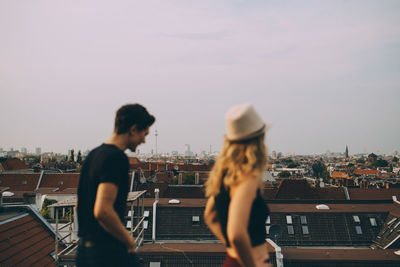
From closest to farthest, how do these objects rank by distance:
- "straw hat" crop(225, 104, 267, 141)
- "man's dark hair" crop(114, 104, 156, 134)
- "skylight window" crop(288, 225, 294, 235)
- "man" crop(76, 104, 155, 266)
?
1. "straw hat" crop(225, 104, 267, 141)
2. "man" crop(76, 104, 155, 266)
3. "man's dark hair" crop(114, 104, 156, 134)
4. "skylight window" crop(288, 225, 294, 235)

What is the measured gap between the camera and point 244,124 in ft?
7.50

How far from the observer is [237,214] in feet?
6.55

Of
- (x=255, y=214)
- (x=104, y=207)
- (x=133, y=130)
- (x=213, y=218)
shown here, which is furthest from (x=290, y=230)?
(x=104, y=207)

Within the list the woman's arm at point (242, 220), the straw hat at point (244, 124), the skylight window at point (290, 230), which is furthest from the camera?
the skylight window at point (290, 230)

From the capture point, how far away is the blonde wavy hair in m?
2.20

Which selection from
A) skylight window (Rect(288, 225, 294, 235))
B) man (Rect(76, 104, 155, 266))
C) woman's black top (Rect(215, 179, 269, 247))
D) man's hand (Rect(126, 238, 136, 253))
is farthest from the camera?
skylight window (Rect(288, 225, 294, 235))

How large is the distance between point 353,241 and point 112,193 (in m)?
22.8

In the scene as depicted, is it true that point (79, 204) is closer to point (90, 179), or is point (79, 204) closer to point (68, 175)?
point (90, 179)

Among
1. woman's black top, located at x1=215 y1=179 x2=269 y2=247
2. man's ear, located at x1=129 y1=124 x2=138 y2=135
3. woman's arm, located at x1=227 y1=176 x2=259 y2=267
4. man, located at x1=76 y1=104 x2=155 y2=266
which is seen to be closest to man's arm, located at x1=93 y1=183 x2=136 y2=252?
man, located at x1=76 y1=104 x2=155 y2=266

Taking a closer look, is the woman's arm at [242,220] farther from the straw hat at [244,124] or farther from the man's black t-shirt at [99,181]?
the man's black t-shirt at [99,181]

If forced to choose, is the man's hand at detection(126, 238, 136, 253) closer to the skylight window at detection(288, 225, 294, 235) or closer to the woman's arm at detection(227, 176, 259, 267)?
the woman's arm at detection(227, 176, 259, 267)

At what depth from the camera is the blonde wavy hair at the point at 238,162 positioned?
2195mm

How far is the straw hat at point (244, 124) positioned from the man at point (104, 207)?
2.97 feet

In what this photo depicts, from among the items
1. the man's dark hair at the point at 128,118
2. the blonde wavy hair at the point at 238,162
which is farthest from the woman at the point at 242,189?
the man's dark hair at the point at 128,118
